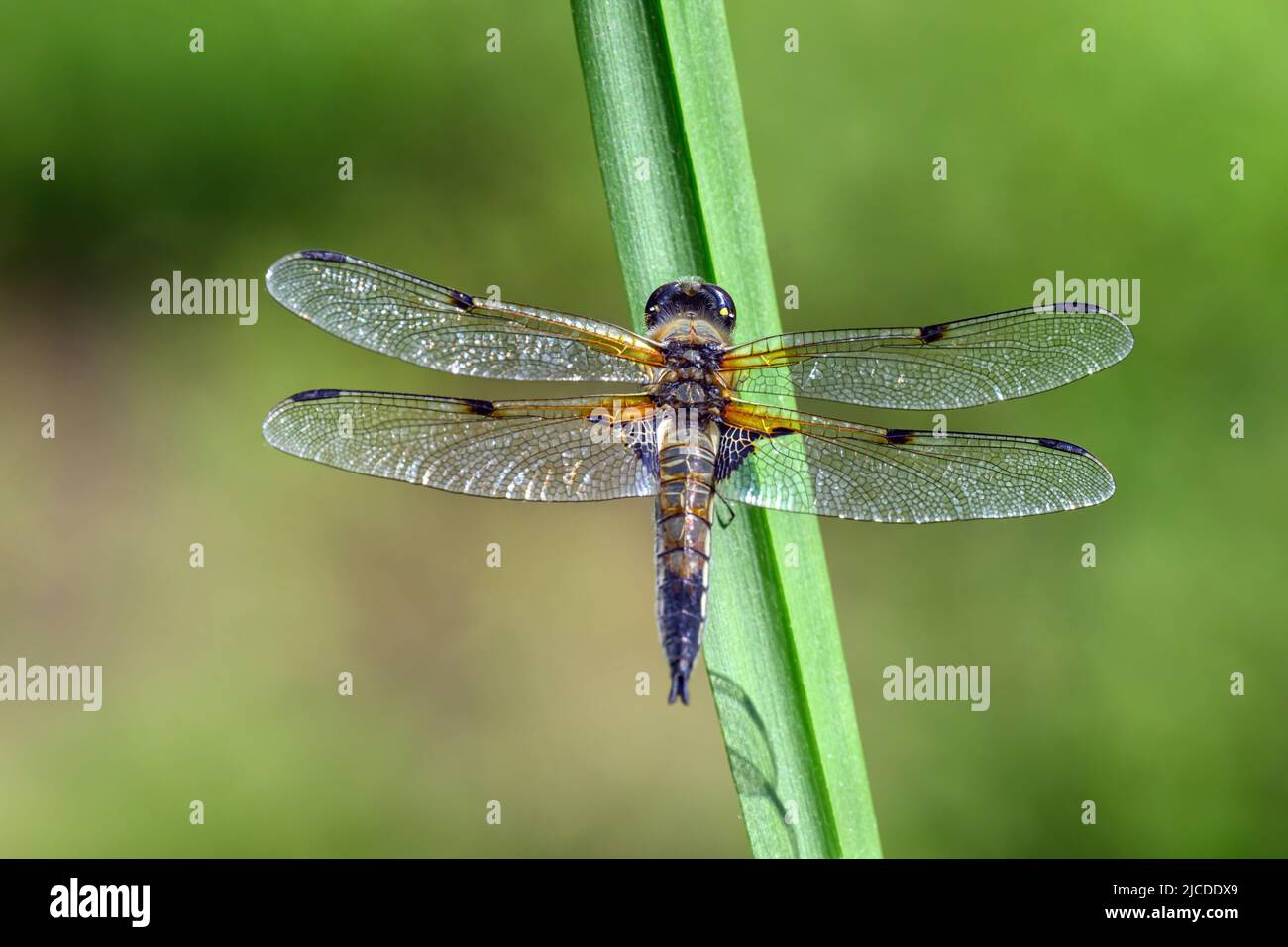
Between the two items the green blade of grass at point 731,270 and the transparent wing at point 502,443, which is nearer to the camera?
the green blade of grass at point 731,270

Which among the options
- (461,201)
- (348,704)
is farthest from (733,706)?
(461,201)

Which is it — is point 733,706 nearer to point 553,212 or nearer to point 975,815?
point 975,815

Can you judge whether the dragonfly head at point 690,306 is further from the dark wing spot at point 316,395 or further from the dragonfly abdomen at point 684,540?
the dark wing spot at point 316,395

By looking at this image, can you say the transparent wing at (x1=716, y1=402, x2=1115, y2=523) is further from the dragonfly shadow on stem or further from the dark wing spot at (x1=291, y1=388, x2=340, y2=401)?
the dark wing spot at (x1=291, y1=388, x2=340, y2=401)

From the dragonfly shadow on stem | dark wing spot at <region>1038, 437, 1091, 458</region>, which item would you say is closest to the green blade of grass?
the dragonfly shadow on stem

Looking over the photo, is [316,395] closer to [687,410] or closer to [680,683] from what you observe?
[687,410]

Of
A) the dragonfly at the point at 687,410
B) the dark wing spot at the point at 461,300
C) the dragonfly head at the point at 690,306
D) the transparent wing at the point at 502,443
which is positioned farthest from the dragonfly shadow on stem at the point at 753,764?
the dark wing spot at the point at 461,300

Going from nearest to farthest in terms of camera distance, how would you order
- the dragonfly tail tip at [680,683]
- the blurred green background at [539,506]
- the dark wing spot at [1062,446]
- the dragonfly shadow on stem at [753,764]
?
the dragonfly shadow on stem at [753,764] < the dragonfly tail tip at [680,683] < the dark wing spot at [1062,446] < the blurred green background at [539,506]
